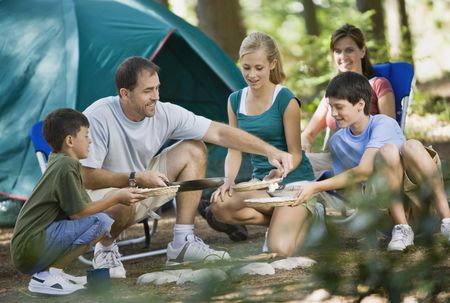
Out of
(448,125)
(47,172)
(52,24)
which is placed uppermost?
(52,24)

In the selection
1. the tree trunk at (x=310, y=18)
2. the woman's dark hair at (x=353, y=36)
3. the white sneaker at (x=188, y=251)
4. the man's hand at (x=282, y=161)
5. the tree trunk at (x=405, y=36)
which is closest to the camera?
the man's hand at (x=282, y=161)

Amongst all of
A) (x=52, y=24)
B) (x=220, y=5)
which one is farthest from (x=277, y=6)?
(x=52, y=24)

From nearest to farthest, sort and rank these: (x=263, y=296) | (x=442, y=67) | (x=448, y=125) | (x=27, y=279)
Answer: (x=263, y=296) → (x=27, y=279) → (x=448, y=125) → (x=442, y=67)

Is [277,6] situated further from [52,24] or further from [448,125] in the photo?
[52,24]

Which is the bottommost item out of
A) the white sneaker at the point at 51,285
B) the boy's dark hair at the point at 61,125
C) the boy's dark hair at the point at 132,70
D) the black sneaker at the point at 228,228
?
the black sneaker at the point at 228,228

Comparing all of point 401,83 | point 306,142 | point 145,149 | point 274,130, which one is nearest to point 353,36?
point 401,83

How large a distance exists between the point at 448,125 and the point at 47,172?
7297mm

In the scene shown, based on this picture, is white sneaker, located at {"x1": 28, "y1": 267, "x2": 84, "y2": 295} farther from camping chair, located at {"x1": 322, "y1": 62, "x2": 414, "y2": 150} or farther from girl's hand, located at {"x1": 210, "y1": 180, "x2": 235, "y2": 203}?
camping chair, located at {"x1": 322, "y1": 62, "x2": 414, "y2": 150}

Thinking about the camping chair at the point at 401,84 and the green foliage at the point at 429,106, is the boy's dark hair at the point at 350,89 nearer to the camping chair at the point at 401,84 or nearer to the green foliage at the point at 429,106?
the camping chair at the point at 401,84

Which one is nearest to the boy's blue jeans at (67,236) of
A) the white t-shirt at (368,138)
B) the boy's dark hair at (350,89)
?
the white t-shirt at (368,138)

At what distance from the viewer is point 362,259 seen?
131cm

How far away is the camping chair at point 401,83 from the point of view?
5.13m

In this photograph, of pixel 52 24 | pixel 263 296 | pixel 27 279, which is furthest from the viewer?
pixel 52 24

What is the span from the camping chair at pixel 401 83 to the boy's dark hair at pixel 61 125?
198 cm
